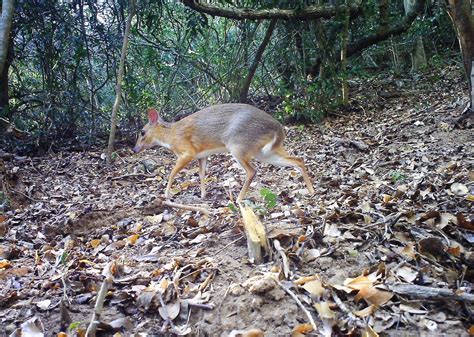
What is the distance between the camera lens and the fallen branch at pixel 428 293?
2.38m

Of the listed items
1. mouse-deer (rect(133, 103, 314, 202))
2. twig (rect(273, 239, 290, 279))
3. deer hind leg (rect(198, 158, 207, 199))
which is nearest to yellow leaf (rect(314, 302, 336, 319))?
twig (rect(273, 239, 290, 279))

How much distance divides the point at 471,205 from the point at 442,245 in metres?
0.76

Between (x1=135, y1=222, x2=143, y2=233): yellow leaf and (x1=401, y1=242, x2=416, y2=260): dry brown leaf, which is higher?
(x1=135, y1=222, x2=143, y2=233): yellow leaf

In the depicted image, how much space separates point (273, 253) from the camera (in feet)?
9.87

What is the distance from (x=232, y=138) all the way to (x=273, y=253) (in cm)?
225

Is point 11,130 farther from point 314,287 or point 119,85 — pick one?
point 314,287

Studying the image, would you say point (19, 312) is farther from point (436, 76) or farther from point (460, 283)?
point (436, 76)

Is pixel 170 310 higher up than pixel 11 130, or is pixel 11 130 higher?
pixel 11 130

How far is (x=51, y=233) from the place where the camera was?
14.7 feet

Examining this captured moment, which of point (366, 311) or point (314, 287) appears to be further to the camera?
point (314, 287)

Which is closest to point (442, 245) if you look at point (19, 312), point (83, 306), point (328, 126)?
point (83, 306)

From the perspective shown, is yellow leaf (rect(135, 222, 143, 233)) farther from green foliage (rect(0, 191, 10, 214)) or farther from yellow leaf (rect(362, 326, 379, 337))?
yellow leaf (rect(362, 326, 379, 337))

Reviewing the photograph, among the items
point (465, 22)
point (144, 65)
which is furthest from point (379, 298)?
point (144, 65)

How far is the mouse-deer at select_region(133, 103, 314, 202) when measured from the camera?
497 cm
